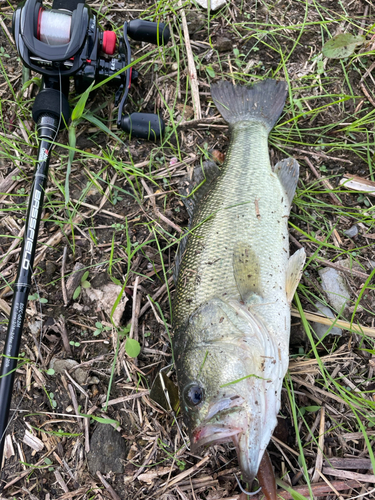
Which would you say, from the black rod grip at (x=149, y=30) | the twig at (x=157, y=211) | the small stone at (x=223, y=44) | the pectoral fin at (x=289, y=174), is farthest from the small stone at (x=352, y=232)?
the black rod grip at (x=149, y=30)

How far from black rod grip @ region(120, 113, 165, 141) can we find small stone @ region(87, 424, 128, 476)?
8.26ft

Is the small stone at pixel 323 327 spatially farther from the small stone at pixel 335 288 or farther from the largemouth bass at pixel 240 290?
the largemouth bass at pixel 240 290

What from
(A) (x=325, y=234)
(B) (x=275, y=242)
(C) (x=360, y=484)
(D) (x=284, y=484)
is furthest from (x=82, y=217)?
(C) (x=360, y=484)

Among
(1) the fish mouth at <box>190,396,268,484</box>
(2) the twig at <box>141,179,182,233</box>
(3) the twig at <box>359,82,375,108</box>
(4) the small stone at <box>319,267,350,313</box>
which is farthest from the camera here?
(3) the twig at <box>359,82,375,108</box>

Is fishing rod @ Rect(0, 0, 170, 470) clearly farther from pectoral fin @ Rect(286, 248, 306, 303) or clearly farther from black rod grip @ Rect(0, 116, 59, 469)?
pectoral fin @ Rect(286, 248, 306, 303)

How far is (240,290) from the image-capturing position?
253cm

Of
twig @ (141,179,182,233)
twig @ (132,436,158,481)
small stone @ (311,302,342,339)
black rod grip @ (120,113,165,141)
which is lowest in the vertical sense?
twig @ (132,436,158,481)

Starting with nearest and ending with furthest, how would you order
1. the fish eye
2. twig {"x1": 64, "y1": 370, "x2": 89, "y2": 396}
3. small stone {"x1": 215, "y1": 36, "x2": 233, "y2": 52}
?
the fish eye → twig {"x1": 64, "y1": 370, "x2": 89, "y2": 396} → small stone {"x1": 215, "y1": 36, "x2": 233, "y2": 52}

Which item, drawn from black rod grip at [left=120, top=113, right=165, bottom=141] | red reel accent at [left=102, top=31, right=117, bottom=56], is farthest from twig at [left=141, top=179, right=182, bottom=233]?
red reel accent at [left=102, top=31, right=117, bottom=56]

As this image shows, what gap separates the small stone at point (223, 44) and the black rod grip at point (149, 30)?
0.68m

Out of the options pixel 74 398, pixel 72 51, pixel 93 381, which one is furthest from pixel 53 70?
pixel 74 398

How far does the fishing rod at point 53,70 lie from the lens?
8.32 ft

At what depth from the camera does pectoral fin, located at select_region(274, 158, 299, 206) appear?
3020 millimetres

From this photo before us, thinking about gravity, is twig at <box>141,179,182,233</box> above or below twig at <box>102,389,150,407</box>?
above
